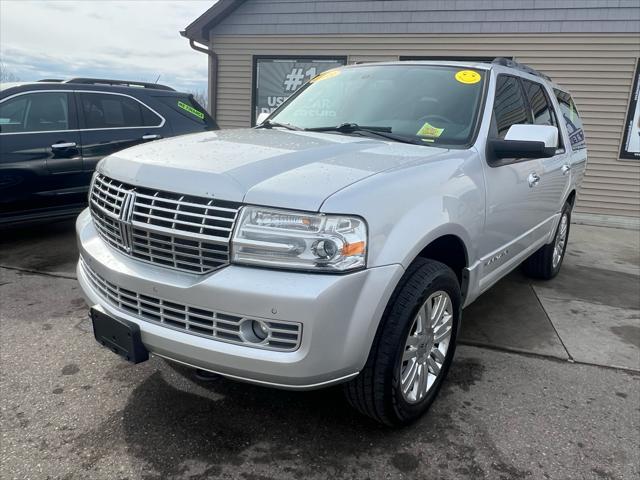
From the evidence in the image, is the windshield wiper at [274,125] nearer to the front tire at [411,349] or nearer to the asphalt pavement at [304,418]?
the front tire at [411,349]

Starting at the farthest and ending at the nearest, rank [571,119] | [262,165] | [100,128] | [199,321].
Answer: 1. [100,128]
2. [571,119]
3. [262,165]
4. [199,321]

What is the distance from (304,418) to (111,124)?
15.4 ft

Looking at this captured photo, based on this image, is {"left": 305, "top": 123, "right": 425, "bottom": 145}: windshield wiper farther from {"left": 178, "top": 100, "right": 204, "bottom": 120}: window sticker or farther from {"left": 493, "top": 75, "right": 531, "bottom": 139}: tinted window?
{"left": 178, "top": 100, "right": 204, "bottom": 120}: window sticker

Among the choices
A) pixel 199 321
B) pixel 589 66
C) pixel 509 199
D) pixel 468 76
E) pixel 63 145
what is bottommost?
pixel 199 321

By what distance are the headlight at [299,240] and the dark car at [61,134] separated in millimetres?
4288

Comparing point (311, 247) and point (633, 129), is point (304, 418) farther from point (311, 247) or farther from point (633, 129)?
point (633, 129)

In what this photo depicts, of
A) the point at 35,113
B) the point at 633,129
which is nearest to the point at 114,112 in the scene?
the point at 35,113

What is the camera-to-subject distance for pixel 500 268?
137 inches

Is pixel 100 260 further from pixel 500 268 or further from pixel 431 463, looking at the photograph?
pixel 500 268

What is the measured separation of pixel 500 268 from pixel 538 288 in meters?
1.81

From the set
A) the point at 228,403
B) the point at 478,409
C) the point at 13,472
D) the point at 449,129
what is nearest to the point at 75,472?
the point at 13,472

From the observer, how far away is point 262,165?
87.5 inches

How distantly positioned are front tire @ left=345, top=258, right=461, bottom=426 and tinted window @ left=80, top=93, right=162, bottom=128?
479cm

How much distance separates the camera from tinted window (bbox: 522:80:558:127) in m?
4.02
